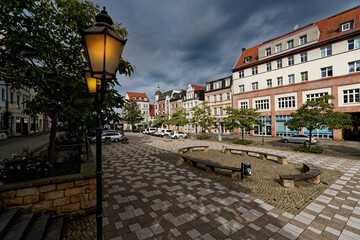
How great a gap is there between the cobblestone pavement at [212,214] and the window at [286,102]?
22.4 m

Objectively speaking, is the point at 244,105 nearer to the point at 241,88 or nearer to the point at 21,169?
the point at 241,88

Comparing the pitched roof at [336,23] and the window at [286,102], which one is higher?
the pitched roof at [336,23]

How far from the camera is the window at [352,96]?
20.2 meters

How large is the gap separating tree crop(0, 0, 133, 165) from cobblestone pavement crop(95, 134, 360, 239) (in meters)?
3.21

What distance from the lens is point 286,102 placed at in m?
26.2

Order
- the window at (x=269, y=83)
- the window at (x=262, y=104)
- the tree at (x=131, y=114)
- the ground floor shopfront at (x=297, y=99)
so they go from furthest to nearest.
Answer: the tree at (x=131, y=114), the window at (x=262, y=104), the window at (x=269, y=83), the ground floor shopfront at (x=297, y=99)

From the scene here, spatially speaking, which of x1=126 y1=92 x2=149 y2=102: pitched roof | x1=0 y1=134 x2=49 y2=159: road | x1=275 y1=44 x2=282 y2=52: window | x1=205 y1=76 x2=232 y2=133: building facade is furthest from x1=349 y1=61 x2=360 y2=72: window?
x1=126 y1=92 x2=149 y2=102: pitched roof

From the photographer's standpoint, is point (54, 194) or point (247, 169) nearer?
point (54, 194)

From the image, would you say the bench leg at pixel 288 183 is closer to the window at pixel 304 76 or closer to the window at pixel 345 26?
the window at pixel 304 76

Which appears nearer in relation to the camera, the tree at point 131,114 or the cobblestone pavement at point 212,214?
the cobblestone pavement at point 212,214

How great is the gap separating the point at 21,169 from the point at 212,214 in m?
5.09

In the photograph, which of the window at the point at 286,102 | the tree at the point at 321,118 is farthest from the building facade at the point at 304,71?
the tree at the point at 321,118

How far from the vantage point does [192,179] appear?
279 inches

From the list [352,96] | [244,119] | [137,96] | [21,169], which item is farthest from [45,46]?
[137,96]
